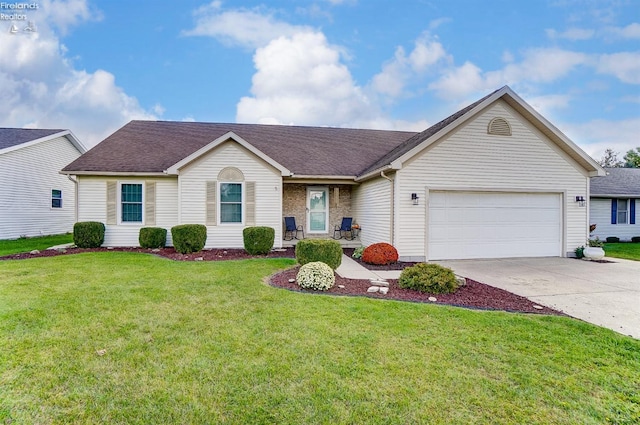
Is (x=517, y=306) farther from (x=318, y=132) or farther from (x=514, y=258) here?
(x=318, y=132)

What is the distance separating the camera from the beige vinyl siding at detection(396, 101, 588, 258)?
9.59 metres

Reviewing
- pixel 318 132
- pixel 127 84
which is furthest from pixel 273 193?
pixel 127 84

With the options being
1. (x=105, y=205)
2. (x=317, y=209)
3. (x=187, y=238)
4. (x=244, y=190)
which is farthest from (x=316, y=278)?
(x=105, y=205)

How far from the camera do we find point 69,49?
12.4 m

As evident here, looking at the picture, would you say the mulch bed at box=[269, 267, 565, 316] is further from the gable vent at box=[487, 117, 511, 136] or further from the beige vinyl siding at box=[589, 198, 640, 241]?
the beige vinyl siding at box=[589, 198, 640, 241]

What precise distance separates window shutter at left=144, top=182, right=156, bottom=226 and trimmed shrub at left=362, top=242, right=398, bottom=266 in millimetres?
8112

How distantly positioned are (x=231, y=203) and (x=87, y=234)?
5.09 metres

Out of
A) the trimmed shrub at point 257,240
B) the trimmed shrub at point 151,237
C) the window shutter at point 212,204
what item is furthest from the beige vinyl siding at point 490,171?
the trimmed shrub at point 151,237

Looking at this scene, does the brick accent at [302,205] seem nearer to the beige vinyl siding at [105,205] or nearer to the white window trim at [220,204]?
the white window trim at [220,204]

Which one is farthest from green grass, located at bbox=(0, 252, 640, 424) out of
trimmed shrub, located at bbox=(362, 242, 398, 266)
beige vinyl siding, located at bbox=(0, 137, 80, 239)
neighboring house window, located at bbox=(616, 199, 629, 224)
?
neighboring house window, located at bbox=(616, 199, 629, 224)

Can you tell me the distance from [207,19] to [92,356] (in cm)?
1182

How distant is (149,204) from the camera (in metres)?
11.8

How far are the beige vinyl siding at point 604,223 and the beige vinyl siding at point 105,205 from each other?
20.2 m

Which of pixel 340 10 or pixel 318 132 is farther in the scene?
pixel 318 132
